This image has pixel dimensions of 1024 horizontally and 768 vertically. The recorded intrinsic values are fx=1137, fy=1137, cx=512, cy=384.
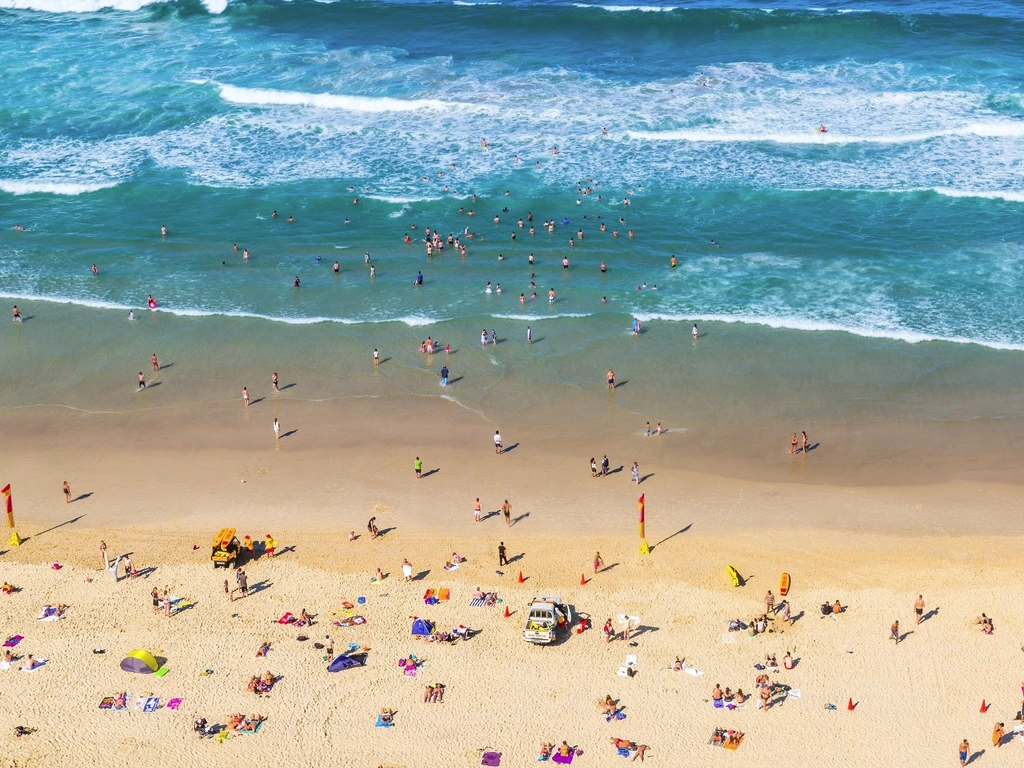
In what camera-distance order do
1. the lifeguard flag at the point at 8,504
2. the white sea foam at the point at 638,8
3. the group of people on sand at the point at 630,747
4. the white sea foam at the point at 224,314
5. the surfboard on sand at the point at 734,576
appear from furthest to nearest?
the white sea foam at the point at 638,8 < the white sea foam at the point at 224,314 < the lifeguard flag at the point at 8,504 < the surfboard on sand at the point at 734,576 < the group of people on sand at the point at 630,747

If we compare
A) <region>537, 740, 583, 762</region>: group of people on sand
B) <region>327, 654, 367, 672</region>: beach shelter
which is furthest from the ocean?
<region>537, 740, 583, 762</region>: group of people on sand

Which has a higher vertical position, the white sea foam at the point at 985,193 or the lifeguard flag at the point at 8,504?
the white sea foam at the point at 985,193

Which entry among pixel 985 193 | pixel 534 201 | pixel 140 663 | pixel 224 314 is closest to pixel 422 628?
pixel 140 663

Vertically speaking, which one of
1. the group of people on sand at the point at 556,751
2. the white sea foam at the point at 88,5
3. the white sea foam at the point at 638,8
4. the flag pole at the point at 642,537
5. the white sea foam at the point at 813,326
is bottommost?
the group of people on sand at the point at 556,751

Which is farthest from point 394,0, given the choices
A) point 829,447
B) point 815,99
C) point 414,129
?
point 829,447

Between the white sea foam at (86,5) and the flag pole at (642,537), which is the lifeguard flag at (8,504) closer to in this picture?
the flag pole at (642,537)

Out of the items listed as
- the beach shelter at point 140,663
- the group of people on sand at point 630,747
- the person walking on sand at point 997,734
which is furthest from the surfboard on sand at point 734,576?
the beach shelter at point 140,663

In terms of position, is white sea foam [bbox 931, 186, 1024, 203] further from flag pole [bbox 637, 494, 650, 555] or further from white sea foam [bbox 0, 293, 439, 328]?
flag pole [bbox 637, 494, 650, 555]
